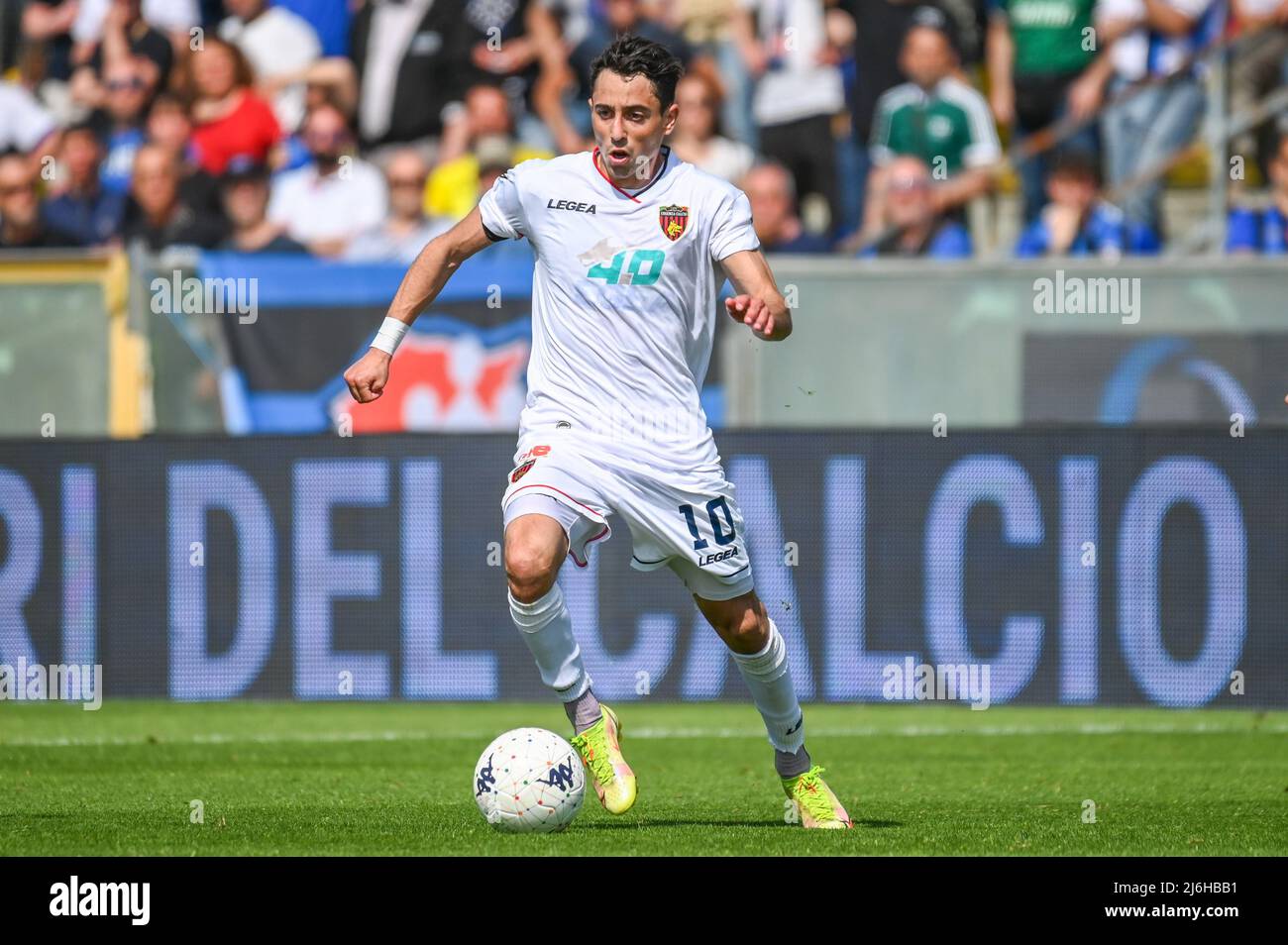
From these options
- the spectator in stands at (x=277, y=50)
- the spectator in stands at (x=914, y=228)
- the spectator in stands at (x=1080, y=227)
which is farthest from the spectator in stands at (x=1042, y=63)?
the spectator in stands at (x=277, y=50)

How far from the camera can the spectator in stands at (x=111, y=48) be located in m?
16.6

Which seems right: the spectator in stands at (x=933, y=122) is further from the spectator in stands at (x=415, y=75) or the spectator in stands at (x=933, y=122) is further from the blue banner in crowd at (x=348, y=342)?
the spectator in stands at (x=415, y=75)

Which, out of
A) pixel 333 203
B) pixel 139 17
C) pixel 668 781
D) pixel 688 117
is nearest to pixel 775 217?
pixel 688 117

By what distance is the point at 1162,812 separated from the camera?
760 cm

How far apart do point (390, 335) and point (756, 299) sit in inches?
52.0

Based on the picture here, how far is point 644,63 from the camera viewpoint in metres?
6.88

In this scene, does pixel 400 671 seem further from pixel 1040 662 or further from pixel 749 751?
pixel 1040 662

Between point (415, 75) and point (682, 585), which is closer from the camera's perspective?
point (682, 585)

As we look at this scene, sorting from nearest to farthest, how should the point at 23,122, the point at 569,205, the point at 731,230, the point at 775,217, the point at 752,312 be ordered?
the point at 752,312 → the point at 731,230 → the point at 569,205 → the point at 775,217 → the point at 23,122

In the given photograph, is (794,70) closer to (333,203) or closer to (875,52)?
(875,52)

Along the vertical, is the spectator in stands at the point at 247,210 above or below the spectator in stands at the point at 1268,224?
above

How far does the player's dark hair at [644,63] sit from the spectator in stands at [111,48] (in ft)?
34.1

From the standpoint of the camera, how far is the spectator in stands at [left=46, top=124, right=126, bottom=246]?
1556 cm
